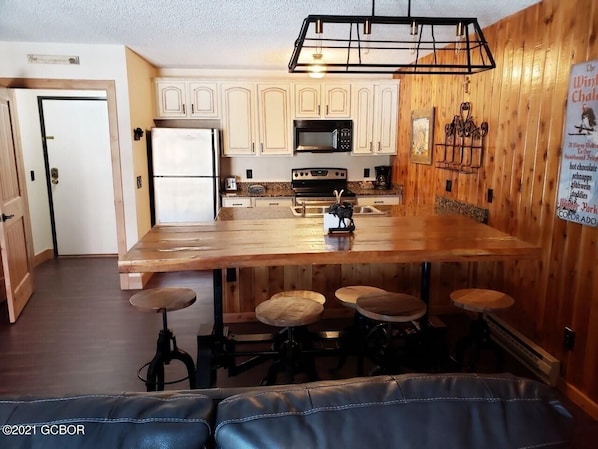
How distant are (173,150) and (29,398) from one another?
14.2ft

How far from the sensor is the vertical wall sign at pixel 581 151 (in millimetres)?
2367

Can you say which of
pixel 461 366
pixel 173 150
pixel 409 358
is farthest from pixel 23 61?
pixel 461 366

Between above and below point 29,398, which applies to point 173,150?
above

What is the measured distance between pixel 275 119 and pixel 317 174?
3.01 feet

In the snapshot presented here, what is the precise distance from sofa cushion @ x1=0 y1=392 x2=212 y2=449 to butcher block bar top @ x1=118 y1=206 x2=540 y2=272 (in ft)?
4.11

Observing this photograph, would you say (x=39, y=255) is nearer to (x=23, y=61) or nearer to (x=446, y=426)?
(x=23, y=61)

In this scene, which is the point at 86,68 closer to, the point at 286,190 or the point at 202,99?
the point at 202,99

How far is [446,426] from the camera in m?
0.86

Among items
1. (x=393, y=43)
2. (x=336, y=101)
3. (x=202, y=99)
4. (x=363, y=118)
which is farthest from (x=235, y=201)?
(x=393, y=43)

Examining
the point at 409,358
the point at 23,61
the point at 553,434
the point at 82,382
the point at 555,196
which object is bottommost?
the point at 82,382

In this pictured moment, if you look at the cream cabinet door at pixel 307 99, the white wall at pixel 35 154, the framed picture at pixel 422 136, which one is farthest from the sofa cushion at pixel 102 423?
the white wall at pixel 35 154

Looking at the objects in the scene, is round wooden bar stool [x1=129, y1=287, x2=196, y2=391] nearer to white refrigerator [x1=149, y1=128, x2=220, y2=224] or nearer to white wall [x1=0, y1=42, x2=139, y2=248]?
white wall [x1=0, y1=42, x2=139, y2=248]

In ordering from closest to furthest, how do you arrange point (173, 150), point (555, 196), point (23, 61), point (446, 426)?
point (446, 426), point (555, 196), point (23, 61), point (173, 150)

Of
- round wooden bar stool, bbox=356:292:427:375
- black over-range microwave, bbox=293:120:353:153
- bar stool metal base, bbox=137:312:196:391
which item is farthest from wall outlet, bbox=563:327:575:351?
black over-range microwave, bbox=293:120:353:153
